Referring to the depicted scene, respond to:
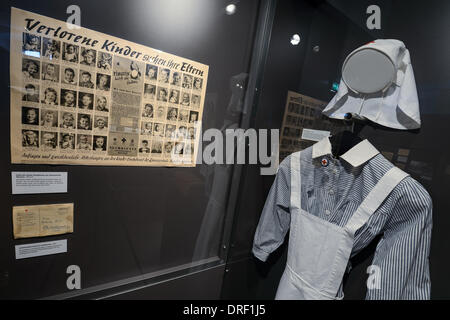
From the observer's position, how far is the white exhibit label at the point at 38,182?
2.22 ft

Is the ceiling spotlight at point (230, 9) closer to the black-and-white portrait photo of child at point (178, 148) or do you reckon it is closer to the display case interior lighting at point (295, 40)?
the display case interior lighting at point (295, 40)

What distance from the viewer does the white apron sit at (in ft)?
2.36

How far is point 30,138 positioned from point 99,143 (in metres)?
0.19

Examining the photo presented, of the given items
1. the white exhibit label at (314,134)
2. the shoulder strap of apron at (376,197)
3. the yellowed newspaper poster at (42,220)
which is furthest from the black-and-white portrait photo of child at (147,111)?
the shoulder strap of apron at (376,197)

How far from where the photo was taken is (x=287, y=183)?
0.97 meters

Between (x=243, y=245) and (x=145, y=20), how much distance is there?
1.13 meters

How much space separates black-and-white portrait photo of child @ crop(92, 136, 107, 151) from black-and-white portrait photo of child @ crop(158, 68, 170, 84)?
31 centimetres

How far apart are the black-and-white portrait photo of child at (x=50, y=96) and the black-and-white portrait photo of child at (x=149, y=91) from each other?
0.90 ft

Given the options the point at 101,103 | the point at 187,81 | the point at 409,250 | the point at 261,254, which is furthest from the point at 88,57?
the point at 409,250

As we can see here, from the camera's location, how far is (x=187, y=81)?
90 cm

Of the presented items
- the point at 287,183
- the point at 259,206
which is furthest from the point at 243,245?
the point at 287,183

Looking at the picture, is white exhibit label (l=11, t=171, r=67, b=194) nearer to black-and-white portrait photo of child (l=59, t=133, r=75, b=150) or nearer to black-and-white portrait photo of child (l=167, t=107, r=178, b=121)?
black-and-white portrait photo of child (l=59, t=133, r=75, b=150)
